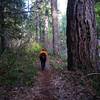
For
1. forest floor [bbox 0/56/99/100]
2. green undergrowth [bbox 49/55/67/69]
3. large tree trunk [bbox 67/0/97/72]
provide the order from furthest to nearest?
green undergrowth [bbox 49/55/67/69] < large tree trunk [bbox 67/0/97/72] < forest floor [bbox 0/56/99/100]

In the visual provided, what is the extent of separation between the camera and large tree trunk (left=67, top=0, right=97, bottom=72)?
31.4 ft

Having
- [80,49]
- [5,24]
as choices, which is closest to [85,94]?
[80,49]

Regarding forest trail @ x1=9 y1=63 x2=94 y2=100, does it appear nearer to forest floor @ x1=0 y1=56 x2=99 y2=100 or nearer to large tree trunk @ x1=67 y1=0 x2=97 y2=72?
forest floor @ x1=0 y1=56 x2=99 y2=100

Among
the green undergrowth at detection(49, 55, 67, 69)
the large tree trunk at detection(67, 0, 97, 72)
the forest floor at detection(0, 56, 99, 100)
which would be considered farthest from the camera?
the green undergrowth at detection(49, 55, 67, 69)

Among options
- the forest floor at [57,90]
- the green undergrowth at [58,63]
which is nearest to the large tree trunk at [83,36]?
the forest floor at [57,90]

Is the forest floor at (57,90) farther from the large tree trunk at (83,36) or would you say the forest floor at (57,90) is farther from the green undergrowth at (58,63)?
the green undergrowth at (58,63)

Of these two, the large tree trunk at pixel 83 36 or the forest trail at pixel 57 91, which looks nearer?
the forest trail at pixel 57 91

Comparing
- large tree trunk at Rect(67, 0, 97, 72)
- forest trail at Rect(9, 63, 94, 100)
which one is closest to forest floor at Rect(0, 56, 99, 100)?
forest trail at Rect(9, 63, 94, 100)

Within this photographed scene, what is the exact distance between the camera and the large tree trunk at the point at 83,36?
9.59 metres

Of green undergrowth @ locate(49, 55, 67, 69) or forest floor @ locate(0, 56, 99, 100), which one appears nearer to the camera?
forest floor @ locate(0, 56, 99, 100)

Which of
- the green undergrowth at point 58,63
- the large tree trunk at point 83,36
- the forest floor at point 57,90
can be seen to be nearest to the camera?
the forest floor at point 57,90

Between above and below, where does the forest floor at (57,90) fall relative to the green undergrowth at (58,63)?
below

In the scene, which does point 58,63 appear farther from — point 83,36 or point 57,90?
point 57,90

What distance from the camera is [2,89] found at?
8594 mm
